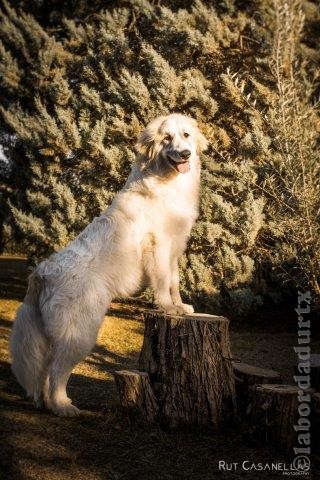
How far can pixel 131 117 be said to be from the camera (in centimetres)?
839

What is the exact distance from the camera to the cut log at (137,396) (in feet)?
11.7

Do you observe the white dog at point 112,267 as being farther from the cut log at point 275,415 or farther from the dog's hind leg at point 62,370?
the cut log at point 275,415

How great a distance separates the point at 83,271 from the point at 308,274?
7.97 ft

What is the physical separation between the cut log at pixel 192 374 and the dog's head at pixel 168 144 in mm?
1285

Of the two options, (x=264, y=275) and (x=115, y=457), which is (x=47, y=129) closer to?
(x=264, y=275)

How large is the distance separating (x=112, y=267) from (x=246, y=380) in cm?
143

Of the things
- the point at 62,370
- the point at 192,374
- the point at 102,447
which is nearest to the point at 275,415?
the point at 192,374

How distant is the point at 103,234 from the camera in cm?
383

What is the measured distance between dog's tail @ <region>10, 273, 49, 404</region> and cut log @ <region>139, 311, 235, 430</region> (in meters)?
0.90

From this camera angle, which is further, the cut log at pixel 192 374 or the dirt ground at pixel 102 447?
the cut log at pixel 192 374

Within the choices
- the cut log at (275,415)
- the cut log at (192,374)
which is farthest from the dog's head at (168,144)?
the cut log at (275,415)

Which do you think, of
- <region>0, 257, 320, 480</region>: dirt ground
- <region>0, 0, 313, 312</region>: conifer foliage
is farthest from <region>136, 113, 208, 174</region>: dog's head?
<region>0, 0, 313, 312</region>: conifer foliage

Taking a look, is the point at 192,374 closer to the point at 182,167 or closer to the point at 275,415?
the point at 275,415

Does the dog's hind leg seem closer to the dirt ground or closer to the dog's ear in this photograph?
the dirt ground
